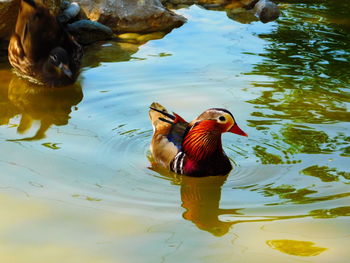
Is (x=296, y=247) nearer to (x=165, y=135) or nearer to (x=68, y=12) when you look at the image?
(x=165, y=135)

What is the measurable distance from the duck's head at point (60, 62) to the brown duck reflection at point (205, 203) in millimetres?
2723

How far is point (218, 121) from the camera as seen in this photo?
16.8 feet

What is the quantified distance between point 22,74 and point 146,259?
4.29 metres

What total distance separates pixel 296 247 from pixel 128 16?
6.40 meters

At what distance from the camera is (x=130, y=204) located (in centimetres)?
465

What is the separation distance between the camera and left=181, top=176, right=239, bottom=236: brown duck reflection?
14.6 ft

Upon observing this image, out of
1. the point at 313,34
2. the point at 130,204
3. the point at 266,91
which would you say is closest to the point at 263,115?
the point at 266,91

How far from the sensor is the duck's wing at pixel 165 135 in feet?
17.9

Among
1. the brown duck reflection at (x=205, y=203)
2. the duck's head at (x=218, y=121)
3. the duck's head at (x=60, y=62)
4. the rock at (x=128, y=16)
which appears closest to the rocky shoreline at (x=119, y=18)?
the rock at (x=128, y=16)

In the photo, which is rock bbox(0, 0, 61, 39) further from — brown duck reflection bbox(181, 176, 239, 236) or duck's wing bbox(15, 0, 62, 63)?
brown duck reflection bbox(181, 176, 239, 236)

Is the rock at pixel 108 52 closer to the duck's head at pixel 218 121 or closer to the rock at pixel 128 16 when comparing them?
the rock at pixel 128 16

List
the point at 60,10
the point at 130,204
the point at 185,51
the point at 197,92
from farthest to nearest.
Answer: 1. the point at 60,10
2. the point at 185,51
3. the point at 197,92
4. the point at 130,204

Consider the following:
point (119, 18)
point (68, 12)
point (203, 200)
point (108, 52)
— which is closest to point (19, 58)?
point (108, 52)

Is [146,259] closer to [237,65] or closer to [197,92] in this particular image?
[197,92]
